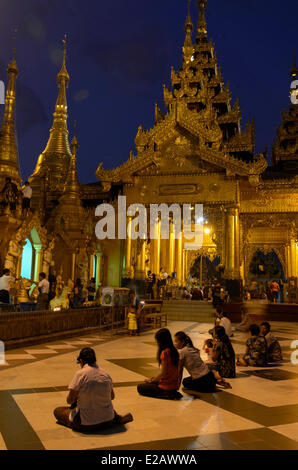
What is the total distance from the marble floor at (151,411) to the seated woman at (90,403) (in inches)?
3.0

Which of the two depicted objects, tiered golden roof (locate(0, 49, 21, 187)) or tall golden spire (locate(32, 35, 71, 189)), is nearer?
tiered golden roof (locate(0, 49, 21, 187))

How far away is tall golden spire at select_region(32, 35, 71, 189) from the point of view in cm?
2698

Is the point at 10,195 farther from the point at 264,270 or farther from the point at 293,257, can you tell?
the point at 264,270

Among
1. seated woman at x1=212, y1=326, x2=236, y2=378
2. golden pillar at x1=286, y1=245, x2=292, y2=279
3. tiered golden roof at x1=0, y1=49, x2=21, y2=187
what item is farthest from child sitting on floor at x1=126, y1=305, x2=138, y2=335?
golden pillar at x1=286, y1=245, x2=292, y2=279

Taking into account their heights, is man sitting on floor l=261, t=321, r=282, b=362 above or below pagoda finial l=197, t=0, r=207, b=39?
below

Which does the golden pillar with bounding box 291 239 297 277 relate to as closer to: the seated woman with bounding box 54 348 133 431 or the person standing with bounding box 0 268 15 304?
the person standing with bounding box 0 268 15 304

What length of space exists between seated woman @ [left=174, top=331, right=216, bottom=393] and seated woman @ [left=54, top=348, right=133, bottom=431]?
1.64 metres

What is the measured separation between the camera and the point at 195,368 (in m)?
5.18

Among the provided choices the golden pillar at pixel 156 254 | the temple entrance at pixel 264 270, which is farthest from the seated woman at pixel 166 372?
the temple entrance at pixel 264 270

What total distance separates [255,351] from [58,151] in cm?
2454

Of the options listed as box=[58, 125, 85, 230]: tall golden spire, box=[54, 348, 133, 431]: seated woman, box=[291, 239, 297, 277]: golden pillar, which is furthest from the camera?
box=[291, 239, 297, 277]: golden pillar

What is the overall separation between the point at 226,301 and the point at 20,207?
10109mm

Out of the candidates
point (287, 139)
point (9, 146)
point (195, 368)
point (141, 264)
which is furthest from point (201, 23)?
point (195, 368)

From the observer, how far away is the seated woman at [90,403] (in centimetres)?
355
